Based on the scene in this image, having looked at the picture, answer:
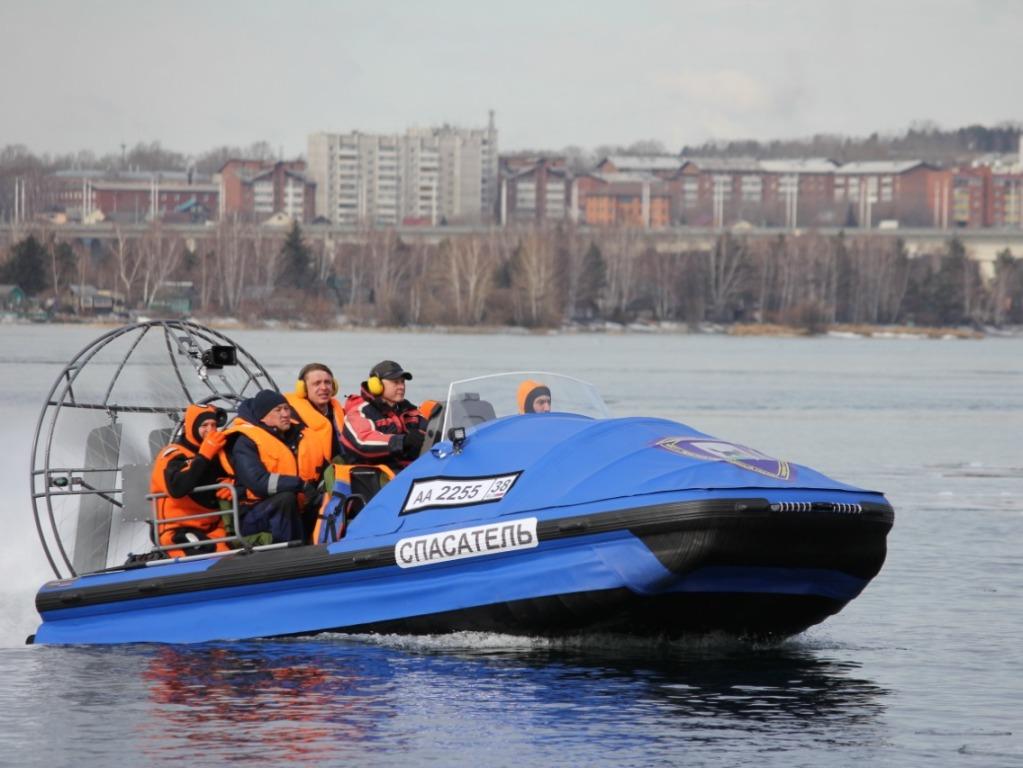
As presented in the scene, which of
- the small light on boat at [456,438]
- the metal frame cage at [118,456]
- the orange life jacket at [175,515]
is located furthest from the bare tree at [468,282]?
the small light on boat at [456,438]

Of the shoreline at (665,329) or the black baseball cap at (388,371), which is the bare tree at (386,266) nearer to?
the shoreline at (665,329)

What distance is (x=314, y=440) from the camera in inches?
450

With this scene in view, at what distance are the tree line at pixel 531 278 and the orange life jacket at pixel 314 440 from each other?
88.7m

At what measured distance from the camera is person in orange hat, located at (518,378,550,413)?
1117 centimetres

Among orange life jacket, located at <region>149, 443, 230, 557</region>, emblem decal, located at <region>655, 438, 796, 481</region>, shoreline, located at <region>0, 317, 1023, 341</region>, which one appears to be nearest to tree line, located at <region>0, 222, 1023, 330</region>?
shoreline, located at <region>0, 317, 1023, 341</region>

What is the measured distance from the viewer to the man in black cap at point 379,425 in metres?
11.1

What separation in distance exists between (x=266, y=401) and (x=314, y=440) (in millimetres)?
443

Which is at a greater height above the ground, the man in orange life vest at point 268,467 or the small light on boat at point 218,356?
the small light on boat at point 218,356

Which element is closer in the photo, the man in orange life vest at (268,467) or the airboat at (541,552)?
the airboat at (541,552)

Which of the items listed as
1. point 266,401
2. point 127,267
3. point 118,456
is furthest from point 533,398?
point 127,267

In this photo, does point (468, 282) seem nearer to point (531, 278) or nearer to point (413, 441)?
point (531, 278)

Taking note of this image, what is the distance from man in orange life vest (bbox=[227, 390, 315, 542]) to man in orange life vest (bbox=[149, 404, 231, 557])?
157 mm

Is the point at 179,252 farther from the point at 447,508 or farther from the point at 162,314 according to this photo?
the point at 447,508

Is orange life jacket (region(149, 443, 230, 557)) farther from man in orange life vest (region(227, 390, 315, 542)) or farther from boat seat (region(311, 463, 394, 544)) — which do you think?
boat seat (region(311, 463, 394, 544))
